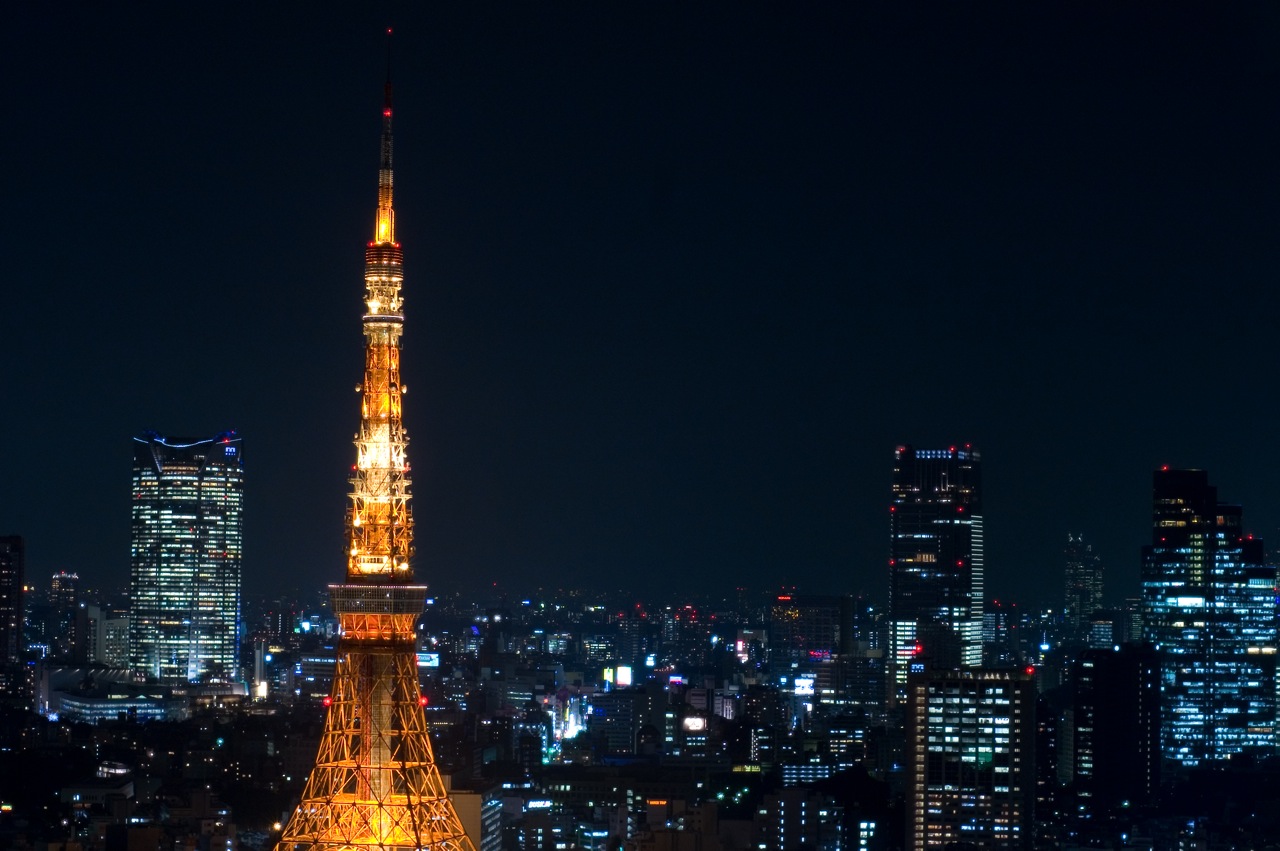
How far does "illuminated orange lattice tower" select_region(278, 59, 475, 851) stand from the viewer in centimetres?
1248

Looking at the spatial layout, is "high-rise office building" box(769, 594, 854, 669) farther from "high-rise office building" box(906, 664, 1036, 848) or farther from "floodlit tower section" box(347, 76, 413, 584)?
"floodlit tower section" box(347, 76, 413, 584)

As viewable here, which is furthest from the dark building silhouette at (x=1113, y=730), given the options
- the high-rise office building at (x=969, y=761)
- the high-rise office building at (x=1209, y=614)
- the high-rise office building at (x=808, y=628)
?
the high-rise office building at (x=808, y=628)

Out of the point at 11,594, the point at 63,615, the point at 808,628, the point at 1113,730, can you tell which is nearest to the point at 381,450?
the point at 1113,730

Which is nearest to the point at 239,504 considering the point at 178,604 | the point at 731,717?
the point at 178,604

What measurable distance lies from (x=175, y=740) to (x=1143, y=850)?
15.2 metres

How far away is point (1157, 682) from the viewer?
41.9m

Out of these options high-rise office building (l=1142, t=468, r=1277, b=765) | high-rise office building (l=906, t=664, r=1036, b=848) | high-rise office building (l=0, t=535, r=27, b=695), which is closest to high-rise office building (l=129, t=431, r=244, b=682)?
high-rise office building (l=0, t=535, r=27, b=695)

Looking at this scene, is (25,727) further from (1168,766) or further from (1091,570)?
(1091,570)

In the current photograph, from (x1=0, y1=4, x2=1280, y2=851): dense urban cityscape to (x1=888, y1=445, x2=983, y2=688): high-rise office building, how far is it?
3.0 inches

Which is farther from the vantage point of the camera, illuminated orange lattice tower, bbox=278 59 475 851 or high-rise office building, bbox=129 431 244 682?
high-rise office building, bbox=129 431 244 682

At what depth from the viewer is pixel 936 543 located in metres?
55.0

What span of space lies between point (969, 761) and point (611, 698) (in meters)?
18.5

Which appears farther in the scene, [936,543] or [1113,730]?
[936,543]

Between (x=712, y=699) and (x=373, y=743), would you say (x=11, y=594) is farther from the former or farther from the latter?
(x=373, y=743)
